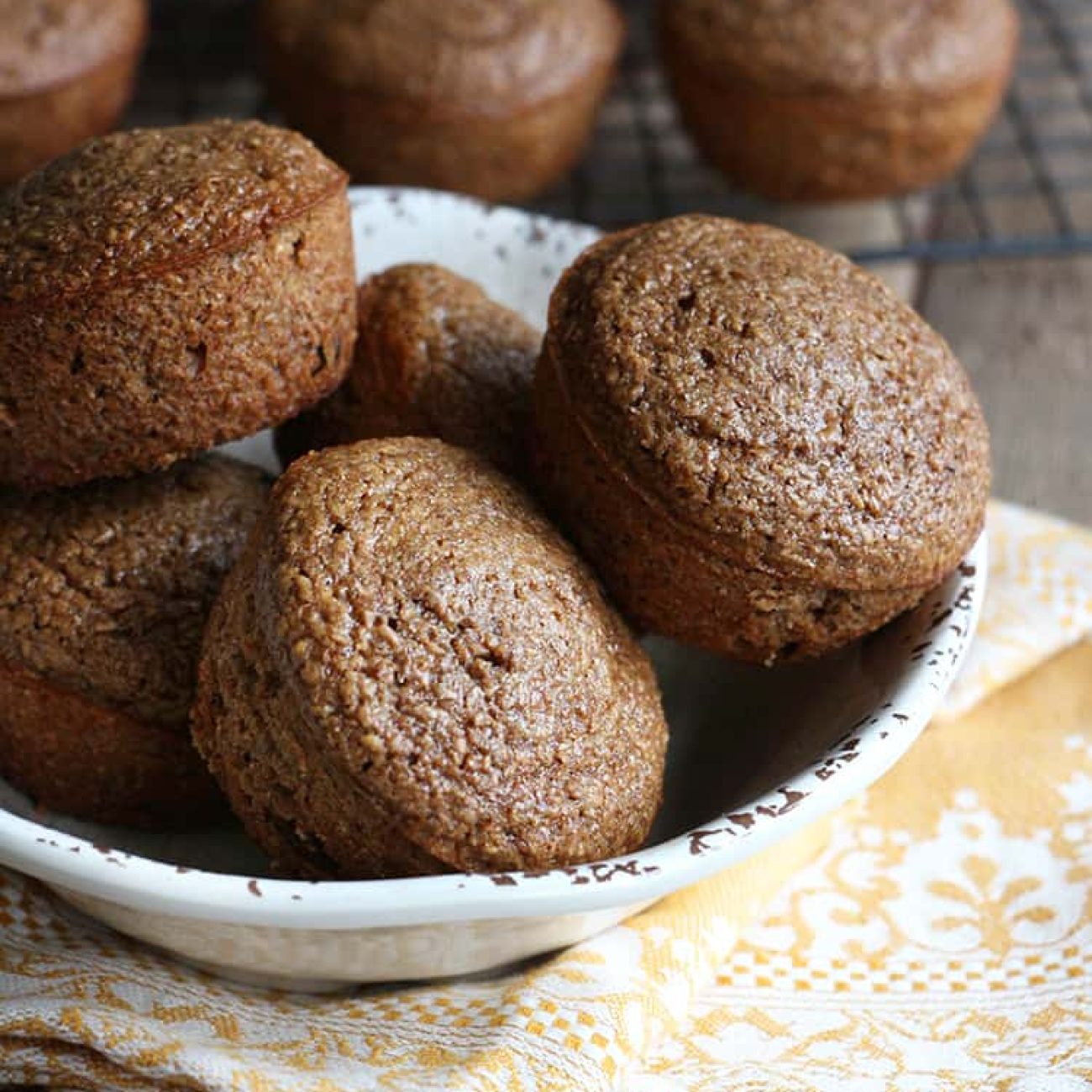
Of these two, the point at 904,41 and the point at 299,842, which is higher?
the point at 299,842

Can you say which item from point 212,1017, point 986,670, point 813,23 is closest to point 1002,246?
point 813,23

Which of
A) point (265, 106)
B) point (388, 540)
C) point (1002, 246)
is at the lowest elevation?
point (1002, 246)

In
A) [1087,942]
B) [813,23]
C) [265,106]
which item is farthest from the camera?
[265,106]

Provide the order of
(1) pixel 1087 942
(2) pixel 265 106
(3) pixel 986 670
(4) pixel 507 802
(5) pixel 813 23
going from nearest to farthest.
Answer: (4) pixel 507 802 < (1) pixel 1087 942 < (3) pixel 986 670 < (5) pixel 813 23 < (2) pixel 265 106

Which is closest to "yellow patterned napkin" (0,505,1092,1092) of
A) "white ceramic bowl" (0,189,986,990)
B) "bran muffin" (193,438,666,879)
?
"white ceramic bowl" (0,189,986,990)

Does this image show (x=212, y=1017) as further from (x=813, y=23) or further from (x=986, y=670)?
(x=813, y=23)

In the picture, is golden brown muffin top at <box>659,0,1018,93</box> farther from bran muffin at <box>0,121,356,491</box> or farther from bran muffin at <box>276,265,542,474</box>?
bran muffin at <box>0,121,356,491</box>

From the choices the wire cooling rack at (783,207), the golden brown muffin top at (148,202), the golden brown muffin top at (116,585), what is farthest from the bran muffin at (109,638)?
the wire cooling rack at (783,207)
